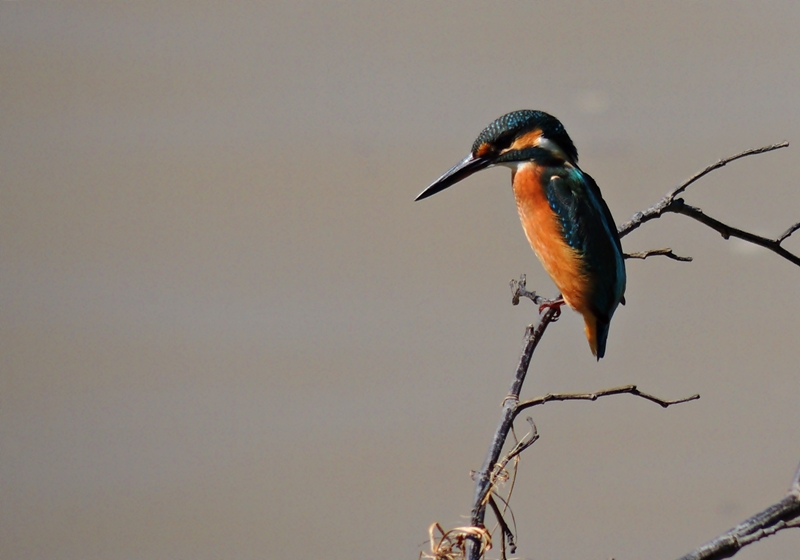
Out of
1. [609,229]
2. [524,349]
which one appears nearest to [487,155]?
[609,229]

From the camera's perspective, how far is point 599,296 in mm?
843

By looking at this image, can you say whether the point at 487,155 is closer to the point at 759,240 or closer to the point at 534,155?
the point at 534,155

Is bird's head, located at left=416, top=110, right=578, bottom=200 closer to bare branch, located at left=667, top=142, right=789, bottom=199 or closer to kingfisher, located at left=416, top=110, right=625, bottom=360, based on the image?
kingfisher, located at left=416, top=110, right=625, bottom=360

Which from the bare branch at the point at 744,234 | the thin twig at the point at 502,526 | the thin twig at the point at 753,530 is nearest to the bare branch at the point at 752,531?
the thin twig at the point at 753,530

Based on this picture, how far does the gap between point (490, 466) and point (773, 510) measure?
7.2 inches

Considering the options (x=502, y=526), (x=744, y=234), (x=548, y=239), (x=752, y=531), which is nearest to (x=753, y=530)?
(x=752, y=531)

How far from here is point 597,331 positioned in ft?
2.86

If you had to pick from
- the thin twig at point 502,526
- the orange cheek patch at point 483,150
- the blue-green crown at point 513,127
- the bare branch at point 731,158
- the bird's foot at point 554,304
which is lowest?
the thin twig at point 502,526

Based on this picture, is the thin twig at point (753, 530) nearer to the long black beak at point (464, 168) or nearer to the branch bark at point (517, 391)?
the branch bark at point (517, 391)

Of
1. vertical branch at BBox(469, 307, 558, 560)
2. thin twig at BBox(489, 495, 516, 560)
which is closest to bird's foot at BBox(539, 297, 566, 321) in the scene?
vertical branch at BBox(469, 307, 558, 560)

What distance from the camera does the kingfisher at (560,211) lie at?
849 millimetres

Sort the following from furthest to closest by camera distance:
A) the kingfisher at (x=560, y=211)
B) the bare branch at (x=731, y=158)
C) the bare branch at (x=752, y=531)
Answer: the kingfisher at (x=560, y=211) < the bare branch at (x=731, y=158) < the bare branch at (x=752, y=531)

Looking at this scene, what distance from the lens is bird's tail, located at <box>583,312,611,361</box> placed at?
86 cm

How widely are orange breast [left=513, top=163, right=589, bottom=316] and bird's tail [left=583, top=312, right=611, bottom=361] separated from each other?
15mm
